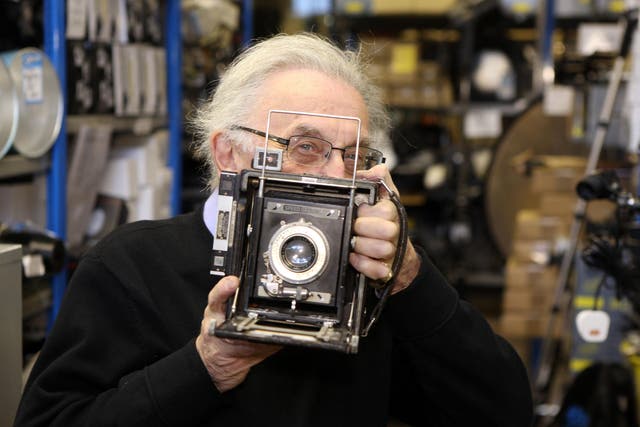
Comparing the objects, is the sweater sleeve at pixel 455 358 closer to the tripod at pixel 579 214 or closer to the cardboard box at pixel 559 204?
the tripod at pixel 579 214

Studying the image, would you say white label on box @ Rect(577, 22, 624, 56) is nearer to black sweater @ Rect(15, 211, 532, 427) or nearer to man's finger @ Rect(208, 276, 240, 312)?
black sweater @ Rect(15, 211, 532, 427)

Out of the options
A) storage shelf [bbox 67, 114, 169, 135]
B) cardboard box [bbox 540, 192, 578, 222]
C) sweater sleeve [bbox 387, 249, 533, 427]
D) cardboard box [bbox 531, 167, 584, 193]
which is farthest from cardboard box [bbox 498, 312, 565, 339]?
sweater sleeve [bbox 387, 249, 533, 427]

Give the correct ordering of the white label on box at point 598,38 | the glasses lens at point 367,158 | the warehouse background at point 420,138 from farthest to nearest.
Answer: the white label on box at point 598,38 < the warehouse background at point 420,138 < the glasses lens at point 367,158

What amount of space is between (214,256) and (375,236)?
25cm

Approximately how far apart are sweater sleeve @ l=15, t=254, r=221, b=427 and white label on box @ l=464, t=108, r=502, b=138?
17.4ft

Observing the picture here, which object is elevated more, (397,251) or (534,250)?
(397,251)

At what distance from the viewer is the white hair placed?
1.67 m

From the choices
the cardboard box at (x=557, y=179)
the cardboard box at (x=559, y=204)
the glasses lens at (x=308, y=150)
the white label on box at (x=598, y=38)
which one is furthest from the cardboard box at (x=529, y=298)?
the glasses lens at (x=308, y=150)

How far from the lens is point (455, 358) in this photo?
158cm

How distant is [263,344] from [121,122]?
2119 millimetres

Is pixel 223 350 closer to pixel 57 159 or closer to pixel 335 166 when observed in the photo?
pixel 335 166

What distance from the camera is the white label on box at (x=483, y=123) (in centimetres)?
655

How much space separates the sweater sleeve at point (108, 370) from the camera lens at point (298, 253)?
0.63ft

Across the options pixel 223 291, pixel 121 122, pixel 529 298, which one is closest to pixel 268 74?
pixel 223 291
